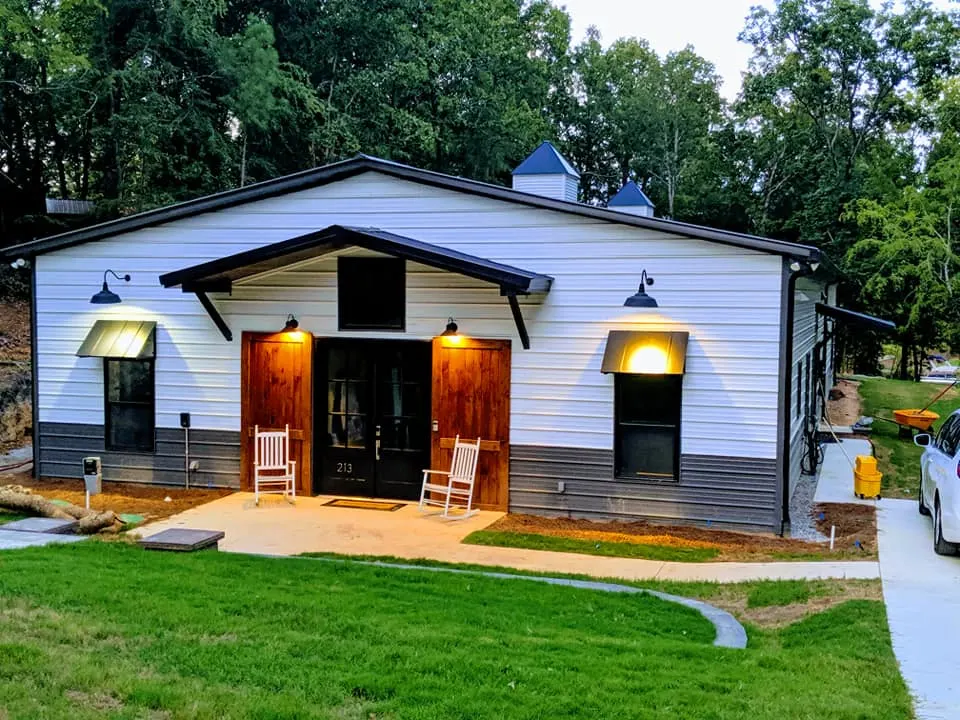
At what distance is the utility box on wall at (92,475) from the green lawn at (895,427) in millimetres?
11281

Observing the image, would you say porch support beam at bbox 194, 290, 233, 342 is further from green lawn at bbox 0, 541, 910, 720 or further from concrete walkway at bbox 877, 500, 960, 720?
concrete walkway at bbox 877, 500, 960, 720

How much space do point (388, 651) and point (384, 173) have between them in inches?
326

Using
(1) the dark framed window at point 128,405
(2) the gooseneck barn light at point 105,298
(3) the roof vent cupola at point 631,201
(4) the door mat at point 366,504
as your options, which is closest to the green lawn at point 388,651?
(4) the door mat at point 366,504

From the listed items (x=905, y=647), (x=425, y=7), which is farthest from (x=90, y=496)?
(x=425, y=7)

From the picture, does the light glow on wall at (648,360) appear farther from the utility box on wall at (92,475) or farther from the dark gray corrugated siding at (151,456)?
the utility box on wall at (92,475)

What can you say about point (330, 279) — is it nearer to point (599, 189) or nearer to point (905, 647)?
point (905, 647)

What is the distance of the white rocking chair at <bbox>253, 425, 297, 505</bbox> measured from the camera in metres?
12.4

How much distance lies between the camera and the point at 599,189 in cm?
4297

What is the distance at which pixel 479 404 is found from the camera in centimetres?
1207

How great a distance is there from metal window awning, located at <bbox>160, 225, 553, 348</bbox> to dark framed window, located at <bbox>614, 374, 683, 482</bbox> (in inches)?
57.2

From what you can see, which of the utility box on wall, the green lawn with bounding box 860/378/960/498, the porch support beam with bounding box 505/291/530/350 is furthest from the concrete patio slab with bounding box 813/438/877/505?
the utility box on wall

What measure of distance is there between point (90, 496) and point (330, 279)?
4469mm

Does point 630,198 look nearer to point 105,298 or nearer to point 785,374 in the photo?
point 785,374

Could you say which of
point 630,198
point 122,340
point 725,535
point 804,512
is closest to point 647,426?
point 725,535
